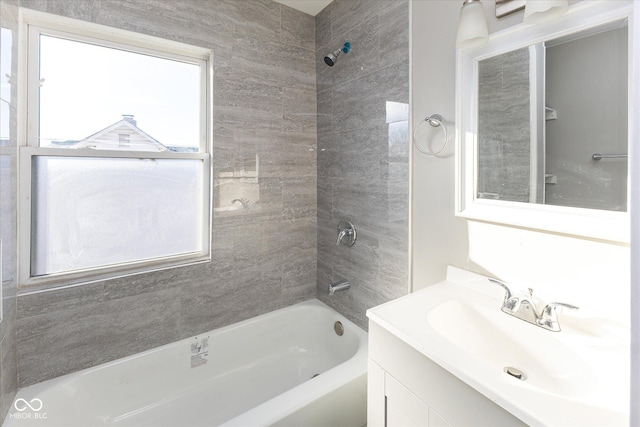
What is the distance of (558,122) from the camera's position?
40.4 inches

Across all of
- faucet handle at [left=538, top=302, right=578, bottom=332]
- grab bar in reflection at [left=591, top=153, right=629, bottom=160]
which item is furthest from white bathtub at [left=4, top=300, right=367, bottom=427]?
grab bar in reflection at [left=591, top=153, right=629, bottom=160]

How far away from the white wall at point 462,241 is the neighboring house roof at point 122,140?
1441mm

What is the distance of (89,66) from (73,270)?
1044 mm

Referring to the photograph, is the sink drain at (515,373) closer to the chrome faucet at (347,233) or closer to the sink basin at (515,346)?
the sink basin at (515,346)

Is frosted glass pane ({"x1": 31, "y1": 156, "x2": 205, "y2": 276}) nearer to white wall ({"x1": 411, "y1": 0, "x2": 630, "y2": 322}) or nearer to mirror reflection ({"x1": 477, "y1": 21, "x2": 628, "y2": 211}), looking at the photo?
white wall ({"x1": 411, "y1": 0, "x2": 630, "y2": 322})

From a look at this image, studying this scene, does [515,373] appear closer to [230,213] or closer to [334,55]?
[230,213]

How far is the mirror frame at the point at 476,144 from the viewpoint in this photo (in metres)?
0.89

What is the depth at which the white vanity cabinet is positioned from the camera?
2.48ft

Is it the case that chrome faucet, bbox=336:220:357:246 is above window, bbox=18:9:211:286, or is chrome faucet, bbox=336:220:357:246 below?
below

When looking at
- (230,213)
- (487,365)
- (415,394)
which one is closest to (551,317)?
(487,365)

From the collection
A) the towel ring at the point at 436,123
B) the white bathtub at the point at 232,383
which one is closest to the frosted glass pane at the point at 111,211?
the white bathtub at the point at 232,383

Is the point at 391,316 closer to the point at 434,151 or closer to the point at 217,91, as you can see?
the point at 434,151

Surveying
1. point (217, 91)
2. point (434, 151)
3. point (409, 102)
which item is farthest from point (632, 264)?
point (217, 91)

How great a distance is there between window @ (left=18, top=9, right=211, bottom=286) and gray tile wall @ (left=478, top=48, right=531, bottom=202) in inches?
58.3
